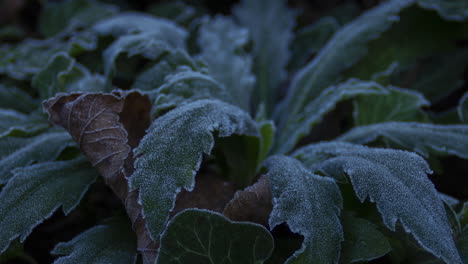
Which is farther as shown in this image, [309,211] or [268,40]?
[268,40]

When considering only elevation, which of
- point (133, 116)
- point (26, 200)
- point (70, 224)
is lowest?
point (70, 224)

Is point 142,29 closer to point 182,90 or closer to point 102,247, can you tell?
point 182,90

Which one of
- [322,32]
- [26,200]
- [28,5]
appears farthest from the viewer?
[28,5]

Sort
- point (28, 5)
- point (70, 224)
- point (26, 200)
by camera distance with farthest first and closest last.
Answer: point (28, 5), point (70, 224), point (26, 200)

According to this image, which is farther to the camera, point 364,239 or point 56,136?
point 56,136

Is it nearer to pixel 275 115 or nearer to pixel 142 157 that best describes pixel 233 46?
pixel 275 115

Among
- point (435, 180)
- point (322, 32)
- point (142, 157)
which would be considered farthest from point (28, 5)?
point (435, 180)

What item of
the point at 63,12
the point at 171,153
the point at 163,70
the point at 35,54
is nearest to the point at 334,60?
the point at 163,70
